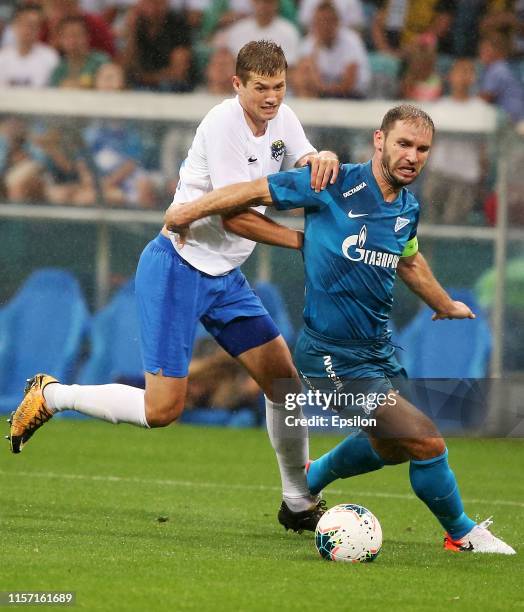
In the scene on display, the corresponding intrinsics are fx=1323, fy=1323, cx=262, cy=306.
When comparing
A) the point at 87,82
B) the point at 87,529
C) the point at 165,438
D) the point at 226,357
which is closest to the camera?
the point at 87,529

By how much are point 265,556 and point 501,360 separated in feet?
22.1

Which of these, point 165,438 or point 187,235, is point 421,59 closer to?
point 165,438

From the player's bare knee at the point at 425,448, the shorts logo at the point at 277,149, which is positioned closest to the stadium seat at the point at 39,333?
the shorts logo at the point at 277,149

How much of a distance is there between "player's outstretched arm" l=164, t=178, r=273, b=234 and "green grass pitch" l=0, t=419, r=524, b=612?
1.64 meters

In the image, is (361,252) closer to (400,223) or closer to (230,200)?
(400,223)

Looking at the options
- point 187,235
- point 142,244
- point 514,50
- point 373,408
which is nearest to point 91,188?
point 142,244

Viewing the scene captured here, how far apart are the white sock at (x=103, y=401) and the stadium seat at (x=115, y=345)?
215 inches

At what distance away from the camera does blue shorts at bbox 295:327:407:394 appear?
6.38 meters

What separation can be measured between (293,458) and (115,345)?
591cm

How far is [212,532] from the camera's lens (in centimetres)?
708

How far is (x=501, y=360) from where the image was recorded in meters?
12.6

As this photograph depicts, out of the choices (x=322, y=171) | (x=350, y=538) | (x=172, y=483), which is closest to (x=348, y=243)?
(x=322, y=171)

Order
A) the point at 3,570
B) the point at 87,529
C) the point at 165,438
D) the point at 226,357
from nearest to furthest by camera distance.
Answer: the point at 3,570 → the point at 87,529 → the point at 165,438 → the point at 226,357

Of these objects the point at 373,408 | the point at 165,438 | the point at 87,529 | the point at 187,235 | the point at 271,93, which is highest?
the point at 271,93
